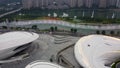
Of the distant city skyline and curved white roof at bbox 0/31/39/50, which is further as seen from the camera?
the distant city skyline

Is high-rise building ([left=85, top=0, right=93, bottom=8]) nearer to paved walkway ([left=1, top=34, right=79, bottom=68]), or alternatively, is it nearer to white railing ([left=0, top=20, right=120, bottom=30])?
white railing ([left=0, top=20, right=120, bottom=30])

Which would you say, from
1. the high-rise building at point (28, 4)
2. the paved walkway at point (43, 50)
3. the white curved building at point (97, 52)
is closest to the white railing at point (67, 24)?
the paved walkway at point (43, 50)

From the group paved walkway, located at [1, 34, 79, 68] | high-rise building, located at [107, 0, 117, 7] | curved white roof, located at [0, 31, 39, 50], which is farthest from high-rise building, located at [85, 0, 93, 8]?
curved white roof, located at [0, 31, 39, 50]

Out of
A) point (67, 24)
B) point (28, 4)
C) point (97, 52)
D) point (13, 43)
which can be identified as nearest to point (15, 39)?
point (13, 43)

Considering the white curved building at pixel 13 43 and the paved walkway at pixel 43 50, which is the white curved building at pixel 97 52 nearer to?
the paved walkway at pixel 43 50

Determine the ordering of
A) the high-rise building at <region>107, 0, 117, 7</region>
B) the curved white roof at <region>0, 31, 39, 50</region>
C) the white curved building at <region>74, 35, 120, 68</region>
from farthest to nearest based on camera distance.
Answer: the high-rise building at <region>107, 0, 117, 7</region> < the curved white roof at <region>0, 31, 39, 50</region> < the white curved building at <region>74, 35, 120, 68</region>

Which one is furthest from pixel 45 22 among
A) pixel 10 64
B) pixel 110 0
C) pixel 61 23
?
pixel 110 0
